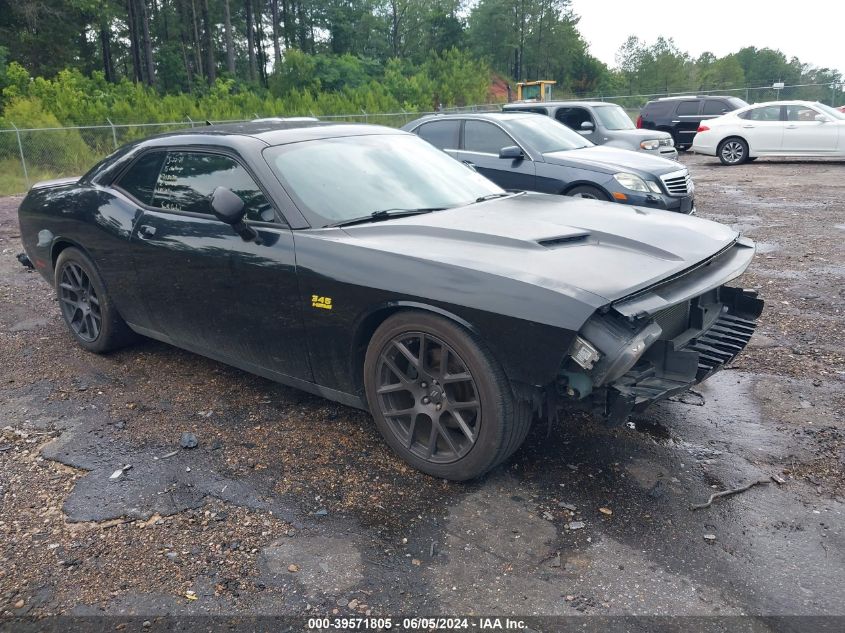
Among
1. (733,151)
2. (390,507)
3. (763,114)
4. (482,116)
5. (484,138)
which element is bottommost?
(390,507)

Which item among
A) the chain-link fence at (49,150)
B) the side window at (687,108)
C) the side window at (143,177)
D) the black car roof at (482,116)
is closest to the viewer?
the side window at (143,177)

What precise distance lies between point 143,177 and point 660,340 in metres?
3.41

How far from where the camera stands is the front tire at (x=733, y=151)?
17.4m

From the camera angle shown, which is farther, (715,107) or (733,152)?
(715,107)

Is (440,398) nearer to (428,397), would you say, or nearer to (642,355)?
(428,397)

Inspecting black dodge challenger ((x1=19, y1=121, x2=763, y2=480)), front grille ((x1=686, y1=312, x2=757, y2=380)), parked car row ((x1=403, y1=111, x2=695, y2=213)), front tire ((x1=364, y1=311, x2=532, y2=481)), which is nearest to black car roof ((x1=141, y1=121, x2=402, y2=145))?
black dodge challenger ((x1=19, y1=121, x2=763, y2=480))

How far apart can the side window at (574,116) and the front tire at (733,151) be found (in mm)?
5905

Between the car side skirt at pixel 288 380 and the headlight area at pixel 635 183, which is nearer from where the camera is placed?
the car side skirt at pixel 288 380

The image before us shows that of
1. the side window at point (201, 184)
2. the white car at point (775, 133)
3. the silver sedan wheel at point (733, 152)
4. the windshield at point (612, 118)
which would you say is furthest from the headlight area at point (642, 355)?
the silver sedan wheel at point (733, 152)

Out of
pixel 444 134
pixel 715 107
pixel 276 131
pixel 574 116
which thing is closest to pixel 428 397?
pixel 276 131

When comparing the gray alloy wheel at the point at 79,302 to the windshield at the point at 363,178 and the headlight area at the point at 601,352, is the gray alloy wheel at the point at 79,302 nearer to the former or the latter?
the windshield at the point at 363,178

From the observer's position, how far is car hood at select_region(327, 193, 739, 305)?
294cm

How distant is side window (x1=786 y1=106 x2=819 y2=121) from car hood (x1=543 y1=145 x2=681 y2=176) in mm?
9693

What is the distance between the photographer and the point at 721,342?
3.54 m
